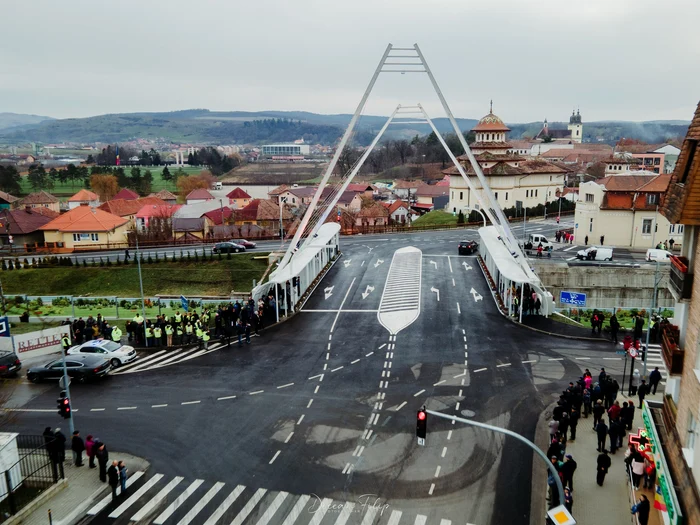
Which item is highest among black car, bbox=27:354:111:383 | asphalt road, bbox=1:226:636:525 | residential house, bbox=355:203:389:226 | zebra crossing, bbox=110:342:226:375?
black car, bbox=27:354:111:383

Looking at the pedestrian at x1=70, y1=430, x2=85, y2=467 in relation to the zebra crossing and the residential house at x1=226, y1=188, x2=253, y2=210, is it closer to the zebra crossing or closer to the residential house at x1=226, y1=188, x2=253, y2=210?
the zebra crossing

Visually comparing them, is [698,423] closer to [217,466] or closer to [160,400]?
[217,466]

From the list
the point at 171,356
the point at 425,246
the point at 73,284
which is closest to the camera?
Answer: the point at 171,356

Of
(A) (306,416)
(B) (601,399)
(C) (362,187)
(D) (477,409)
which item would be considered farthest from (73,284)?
(C) (362,187)

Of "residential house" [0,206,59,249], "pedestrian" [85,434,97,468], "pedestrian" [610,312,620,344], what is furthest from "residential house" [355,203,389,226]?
"pedestrian" [85,434,97,468]

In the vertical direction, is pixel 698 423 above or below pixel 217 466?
above

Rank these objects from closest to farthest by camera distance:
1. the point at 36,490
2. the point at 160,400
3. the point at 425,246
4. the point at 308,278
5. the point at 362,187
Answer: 1. the point at 36,490
2. the point at 160,400
3. the point at 308,278
4. the point at 425,246
5. the point at 362,187

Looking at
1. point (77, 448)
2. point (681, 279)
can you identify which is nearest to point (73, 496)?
point (77, 448)

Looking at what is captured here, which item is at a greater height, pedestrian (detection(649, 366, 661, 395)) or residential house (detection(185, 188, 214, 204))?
pedestrian (detection(649, 366, 661, 395))
